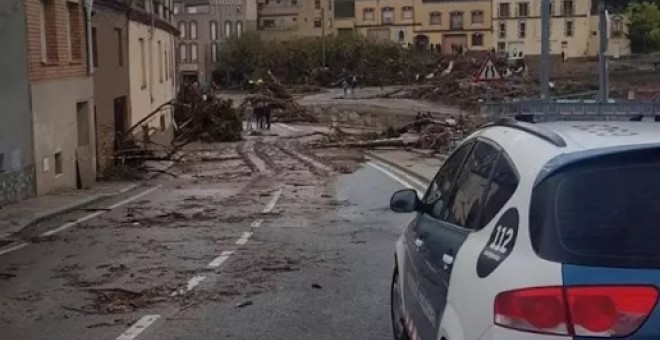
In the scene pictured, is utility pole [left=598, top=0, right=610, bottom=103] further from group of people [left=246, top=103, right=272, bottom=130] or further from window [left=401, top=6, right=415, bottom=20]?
window [left=401, top=6, right=415, bottom=20]

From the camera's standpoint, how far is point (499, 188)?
439 centimetres

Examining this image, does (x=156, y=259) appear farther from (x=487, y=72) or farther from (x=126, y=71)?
(x=126, y=71)

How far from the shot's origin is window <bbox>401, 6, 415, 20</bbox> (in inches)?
4943

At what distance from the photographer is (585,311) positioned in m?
3.48

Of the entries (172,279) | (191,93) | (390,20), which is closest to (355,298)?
(172,279)

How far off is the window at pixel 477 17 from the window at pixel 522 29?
15.4ft

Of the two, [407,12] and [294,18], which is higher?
[407,12]

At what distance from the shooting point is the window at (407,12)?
12556 centimetres

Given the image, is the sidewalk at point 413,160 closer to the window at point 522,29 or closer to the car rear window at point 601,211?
the car rear window at point 601,211

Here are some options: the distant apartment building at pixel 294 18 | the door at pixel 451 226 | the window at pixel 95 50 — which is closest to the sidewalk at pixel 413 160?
the window at pixel 95 50

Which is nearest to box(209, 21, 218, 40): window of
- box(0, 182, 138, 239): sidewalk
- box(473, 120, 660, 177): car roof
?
box(0, 182, 138, 239): sidewalk

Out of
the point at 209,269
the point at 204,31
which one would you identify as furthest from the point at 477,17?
the point at 209,269

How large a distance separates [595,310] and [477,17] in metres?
122

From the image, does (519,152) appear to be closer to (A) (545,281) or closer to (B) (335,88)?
(A) (545,281)
